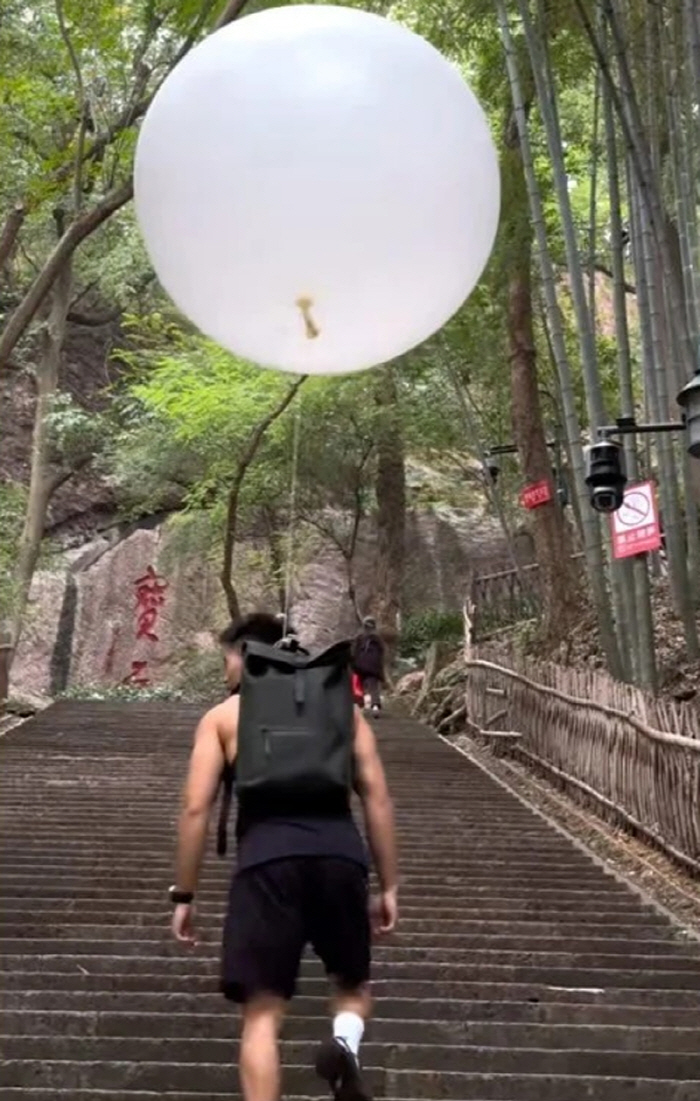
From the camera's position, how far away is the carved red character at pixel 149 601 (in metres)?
20.1

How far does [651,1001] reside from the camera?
380 cm

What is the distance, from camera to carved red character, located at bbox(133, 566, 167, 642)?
66.0ft

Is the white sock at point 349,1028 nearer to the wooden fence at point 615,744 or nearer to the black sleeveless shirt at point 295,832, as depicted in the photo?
the black sleeveless shirt at point 295,832

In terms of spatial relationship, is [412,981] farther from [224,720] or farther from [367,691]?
[367,691]

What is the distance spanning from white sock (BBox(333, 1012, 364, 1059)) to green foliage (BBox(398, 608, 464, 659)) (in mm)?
15997

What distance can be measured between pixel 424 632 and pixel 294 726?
16.5m

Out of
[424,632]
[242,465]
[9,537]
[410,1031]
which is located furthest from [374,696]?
[410,1031]

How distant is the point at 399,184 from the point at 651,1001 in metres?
2.21

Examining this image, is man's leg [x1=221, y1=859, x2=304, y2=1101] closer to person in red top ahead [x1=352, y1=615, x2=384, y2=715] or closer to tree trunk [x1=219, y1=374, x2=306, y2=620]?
person in red top ahead [x1=352, y1=615, x2=384, y2=715]

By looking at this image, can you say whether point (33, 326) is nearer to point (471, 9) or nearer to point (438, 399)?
point (438, 399)

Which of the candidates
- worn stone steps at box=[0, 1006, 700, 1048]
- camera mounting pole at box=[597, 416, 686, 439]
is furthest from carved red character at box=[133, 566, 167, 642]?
worn stone steps at box=[0, 1006, 700, 1048]

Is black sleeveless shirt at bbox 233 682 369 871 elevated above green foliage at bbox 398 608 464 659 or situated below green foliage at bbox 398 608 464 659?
below

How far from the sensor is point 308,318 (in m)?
3.35

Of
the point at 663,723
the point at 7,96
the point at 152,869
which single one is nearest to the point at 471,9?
the point at 7,96
